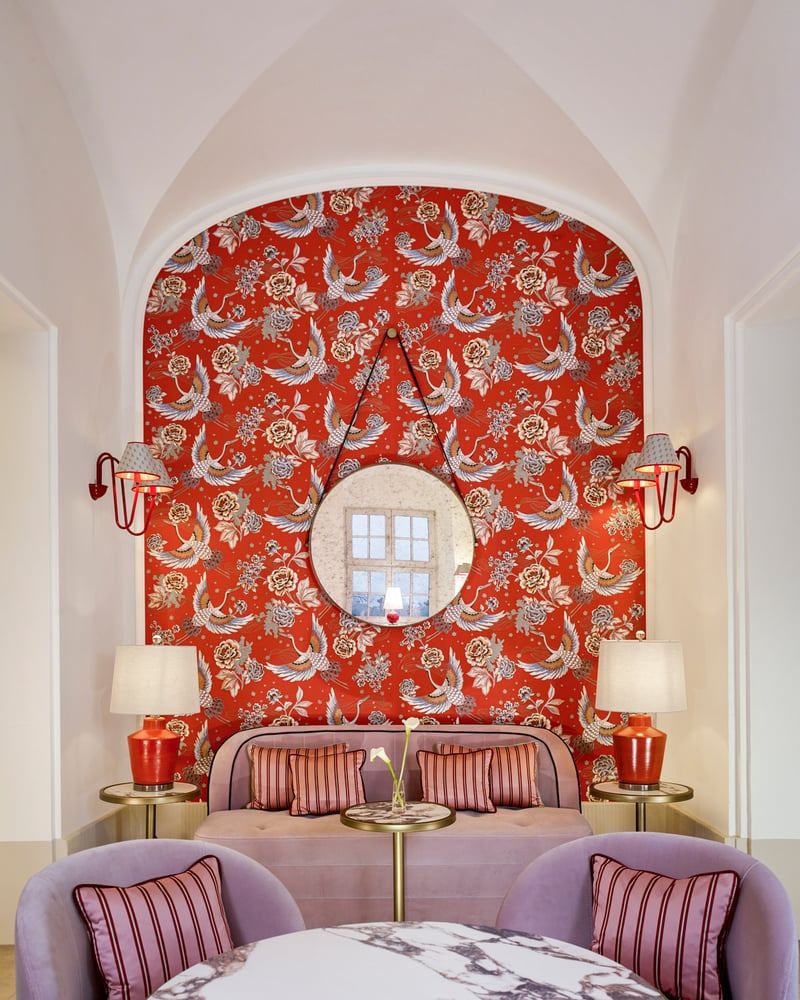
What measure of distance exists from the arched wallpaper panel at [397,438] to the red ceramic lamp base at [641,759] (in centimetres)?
59

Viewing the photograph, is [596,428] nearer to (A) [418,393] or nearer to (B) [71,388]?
(A) [418,393]

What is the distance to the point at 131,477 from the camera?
4297 mm

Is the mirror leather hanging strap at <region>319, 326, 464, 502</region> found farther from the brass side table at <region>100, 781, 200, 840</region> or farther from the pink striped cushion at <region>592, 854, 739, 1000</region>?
the pink striped cushion at <region>592, 854, 739, 1000</region>

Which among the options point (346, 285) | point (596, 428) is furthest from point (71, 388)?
point (596, 428)

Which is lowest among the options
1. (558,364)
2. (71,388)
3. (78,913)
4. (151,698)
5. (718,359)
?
(78,913)

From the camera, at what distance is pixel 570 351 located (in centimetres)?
485

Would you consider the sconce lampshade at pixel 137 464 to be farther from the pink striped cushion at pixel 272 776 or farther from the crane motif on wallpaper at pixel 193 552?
the pink striped cushion at pixel 272 776

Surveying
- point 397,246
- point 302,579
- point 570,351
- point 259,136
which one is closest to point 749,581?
point 570,351

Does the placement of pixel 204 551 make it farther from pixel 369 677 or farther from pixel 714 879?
pixel 714 879

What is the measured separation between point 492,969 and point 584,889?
61 cm

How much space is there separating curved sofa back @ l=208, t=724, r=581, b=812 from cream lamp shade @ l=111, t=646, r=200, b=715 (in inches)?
16.8

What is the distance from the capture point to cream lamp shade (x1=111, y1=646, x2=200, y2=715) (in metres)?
4.02

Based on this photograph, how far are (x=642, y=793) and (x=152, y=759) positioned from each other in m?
2.05

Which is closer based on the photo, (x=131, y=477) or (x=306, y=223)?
(x=131, y=477)
